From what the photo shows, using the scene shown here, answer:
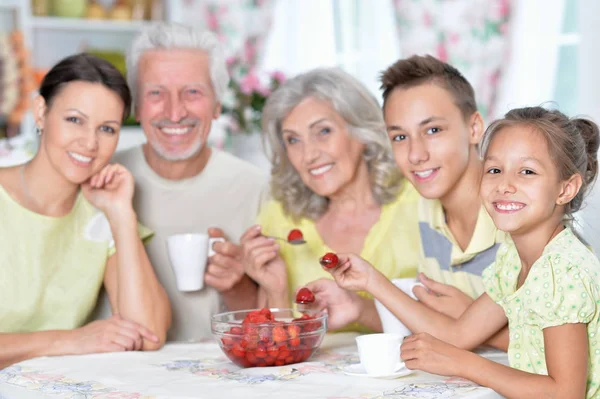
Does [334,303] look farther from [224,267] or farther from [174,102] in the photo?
[174,102]

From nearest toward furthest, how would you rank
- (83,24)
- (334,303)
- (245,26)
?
(334,303) → (245,26) → (83,24)

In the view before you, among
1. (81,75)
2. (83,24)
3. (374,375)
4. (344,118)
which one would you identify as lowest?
(374,375)

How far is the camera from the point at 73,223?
213cm

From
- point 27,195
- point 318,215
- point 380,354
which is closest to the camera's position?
point 380,354

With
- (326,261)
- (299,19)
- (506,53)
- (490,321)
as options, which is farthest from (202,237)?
(299,19)

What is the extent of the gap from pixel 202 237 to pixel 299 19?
2599 mm

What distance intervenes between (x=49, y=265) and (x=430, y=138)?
0.96 meters

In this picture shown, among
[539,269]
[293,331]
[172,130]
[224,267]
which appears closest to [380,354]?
[293,331]

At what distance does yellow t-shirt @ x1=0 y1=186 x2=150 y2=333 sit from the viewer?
2018 mm

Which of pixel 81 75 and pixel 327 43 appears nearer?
pixel 81 75

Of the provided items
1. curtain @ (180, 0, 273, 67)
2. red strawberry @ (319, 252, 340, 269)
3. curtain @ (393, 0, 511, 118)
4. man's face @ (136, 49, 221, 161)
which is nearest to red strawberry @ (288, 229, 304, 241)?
red strawberry @ (319, 252, 340, 269)

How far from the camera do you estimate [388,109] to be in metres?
1.97

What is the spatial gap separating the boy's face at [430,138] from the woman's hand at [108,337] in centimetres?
70

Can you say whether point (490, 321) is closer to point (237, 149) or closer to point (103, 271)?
point (103, 271)
